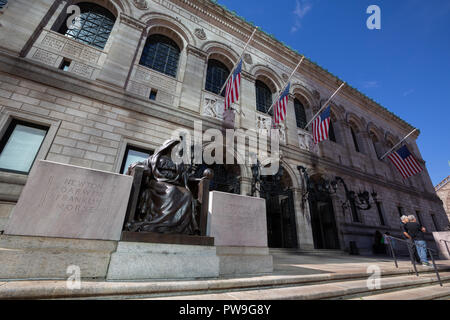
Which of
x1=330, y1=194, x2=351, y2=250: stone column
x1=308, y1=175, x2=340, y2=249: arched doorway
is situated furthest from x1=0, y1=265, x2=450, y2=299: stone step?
x1=330, y1=194, x2=351, y2=250: stone column

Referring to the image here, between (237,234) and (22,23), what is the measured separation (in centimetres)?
1075

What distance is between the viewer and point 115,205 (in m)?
3.14

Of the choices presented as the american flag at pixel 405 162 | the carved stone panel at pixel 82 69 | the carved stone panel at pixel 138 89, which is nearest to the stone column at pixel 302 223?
the american flag at pixel 405 162

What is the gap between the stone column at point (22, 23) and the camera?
6.82 meters

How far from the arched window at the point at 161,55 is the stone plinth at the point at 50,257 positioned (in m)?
9.32

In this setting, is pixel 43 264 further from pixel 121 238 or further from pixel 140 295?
pixel 140 295

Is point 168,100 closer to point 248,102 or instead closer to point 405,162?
point 248,102

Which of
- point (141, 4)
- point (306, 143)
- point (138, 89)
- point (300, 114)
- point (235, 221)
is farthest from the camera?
point (300, 114)

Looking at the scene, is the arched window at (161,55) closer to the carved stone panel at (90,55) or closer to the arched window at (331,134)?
the carved stone panel at (90,55)

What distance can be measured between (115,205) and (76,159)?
180 inches

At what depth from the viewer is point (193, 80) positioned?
33.6 feet

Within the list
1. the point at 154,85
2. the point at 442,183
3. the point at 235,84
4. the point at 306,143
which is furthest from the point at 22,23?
the point at 442,183

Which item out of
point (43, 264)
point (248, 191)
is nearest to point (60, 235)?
point (43, 264)

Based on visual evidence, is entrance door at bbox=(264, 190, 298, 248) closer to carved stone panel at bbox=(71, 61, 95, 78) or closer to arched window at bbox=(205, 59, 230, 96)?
arched window at bbox=(205, 59, 230, 96)
